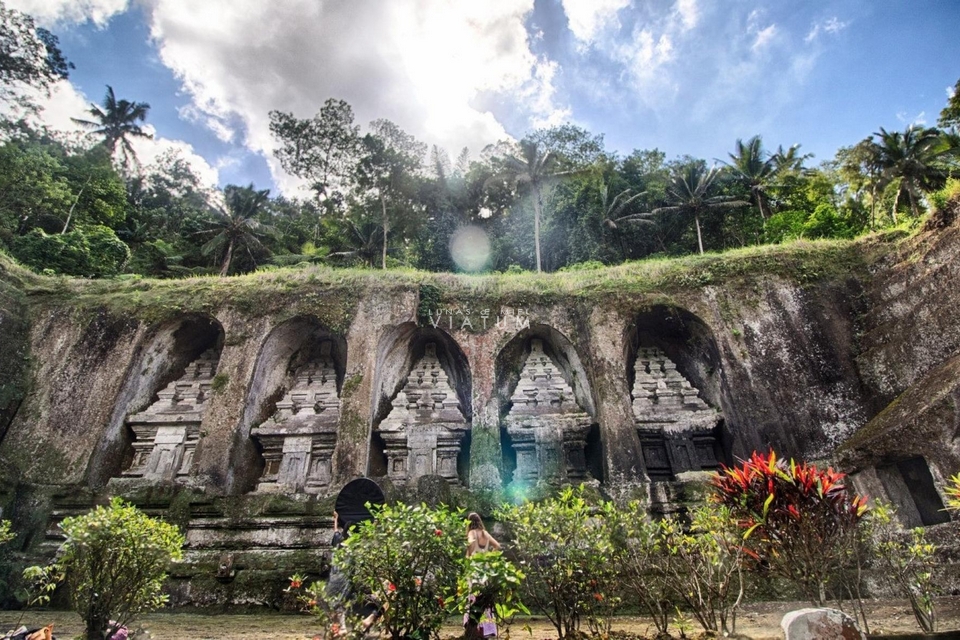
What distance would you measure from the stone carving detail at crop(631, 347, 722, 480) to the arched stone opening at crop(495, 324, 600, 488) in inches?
50.2

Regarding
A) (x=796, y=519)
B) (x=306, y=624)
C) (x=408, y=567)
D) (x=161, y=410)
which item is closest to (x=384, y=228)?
(x=161, y=410)

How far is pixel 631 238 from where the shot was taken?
2734 cm

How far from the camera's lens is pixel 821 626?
324 centimetres

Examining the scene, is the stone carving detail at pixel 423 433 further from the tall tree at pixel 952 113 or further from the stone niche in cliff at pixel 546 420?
the tall tree at pixel 952 113

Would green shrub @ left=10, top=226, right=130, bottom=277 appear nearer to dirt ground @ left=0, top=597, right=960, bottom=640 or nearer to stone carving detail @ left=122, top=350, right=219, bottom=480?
stone carving detail @ left=122, top=350, right=219, bottom=480

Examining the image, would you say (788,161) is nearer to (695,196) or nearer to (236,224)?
(695,196)

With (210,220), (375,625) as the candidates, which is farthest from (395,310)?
(210,220)

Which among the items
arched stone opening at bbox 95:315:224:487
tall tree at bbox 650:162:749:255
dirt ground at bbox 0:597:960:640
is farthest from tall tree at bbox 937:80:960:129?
arched stone opening at bbox 95:315:224:487

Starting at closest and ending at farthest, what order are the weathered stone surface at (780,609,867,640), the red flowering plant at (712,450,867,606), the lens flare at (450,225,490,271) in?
the weathered stone surface at (780,609,867,640), the red flowering plant at (712,450,867,606), the lens flare at (450,225,490,271)

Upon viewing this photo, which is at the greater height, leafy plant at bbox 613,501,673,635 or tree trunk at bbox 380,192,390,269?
tree trunk at bbox 380,192,390,269

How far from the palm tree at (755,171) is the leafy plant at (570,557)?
26.7 metres

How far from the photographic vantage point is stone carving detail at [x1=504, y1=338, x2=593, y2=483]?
10781 mm

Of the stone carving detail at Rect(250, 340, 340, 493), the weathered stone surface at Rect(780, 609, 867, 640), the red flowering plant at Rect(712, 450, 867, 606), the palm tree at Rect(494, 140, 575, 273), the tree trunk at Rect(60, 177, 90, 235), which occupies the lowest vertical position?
the weathered stone surface at Rect(780, 609, 867, 640)

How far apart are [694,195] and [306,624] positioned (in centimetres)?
2580
